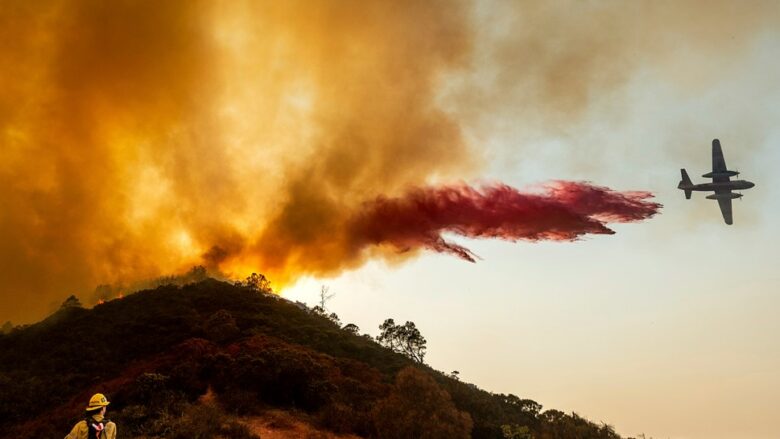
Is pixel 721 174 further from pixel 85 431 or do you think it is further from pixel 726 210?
pixel 85 431

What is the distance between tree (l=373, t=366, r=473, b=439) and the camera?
22.2 metres

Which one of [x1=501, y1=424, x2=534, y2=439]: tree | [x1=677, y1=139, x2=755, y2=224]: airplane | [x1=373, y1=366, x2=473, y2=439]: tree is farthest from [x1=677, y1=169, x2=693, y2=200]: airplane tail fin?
[x1=373, y1=366, x2=473, y2=439]: tree

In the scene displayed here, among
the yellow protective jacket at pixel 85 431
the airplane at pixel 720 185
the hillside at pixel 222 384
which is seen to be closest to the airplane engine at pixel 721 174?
the airplane at pixel 720 185

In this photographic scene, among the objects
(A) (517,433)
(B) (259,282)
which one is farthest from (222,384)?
(B) (259,282)

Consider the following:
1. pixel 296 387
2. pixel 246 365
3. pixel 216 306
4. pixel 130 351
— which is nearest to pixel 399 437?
pixel 296 387

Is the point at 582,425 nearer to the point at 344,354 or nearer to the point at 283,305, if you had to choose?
the point at 344,354

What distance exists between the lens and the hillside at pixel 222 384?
79.0 ft

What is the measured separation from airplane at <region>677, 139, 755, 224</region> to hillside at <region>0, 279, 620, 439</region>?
3220cm

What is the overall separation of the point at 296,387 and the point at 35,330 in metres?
37.9

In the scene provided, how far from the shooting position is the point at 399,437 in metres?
22.6

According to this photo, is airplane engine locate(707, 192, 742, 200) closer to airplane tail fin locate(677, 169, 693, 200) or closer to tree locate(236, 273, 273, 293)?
airplane tail fin locate(677, 169, 693, 200)

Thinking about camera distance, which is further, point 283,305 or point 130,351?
point 283,305

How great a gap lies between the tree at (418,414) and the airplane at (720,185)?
41.8m

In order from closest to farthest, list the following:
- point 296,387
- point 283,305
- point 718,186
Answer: point 296,387
point 718,186
point 283,305
